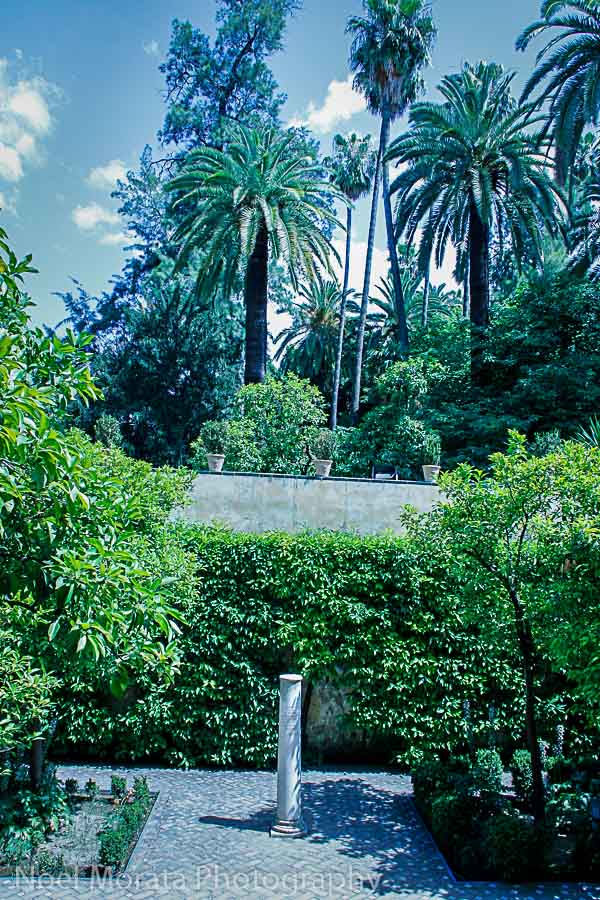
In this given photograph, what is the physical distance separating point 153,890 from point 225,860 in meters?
0.90

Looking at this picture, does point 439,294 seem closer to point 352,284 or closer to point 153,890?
point 352,284

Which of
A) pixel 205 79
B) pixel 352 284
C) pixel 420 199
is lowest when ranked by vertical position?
pixel 420 199

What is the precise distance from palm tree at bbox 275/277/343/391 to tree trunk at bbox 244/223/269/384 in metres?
15.0

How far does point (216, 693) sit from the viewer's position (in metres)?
10.2

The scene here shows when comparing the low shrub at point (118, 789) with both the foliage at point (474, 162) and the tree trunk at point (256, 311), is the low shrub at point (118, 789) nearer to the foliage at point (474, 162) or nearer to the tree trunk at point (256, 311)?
the tree trunk at point (256, 311)

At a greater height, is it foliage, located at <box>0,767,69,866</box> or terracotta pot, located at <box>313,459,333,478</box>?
terracotta pot, located at <box>313,459,333,478</box>

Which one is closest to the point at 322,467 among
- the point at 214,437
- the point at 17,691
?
the point at 214,437

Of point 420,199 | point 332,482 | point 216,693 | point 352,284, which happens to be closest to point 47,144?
point 332,482

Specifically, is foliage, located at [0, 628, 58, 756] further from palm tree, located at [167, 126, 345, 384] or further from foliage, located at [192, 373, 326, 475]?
palm tree, located at [167, 126, 345, 384]

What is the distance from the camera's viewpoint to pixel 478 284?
815 inches

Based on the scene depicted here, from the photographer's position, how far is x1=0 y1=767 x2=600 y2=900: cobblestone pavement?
6230 millimetres

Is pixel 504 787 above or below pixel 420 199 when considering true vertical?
below

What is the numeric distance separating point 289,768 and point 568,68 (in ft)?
50.9

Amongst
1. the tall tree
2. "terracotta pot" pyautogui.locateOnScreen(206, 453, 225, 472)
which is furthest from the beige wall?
the tall tree
